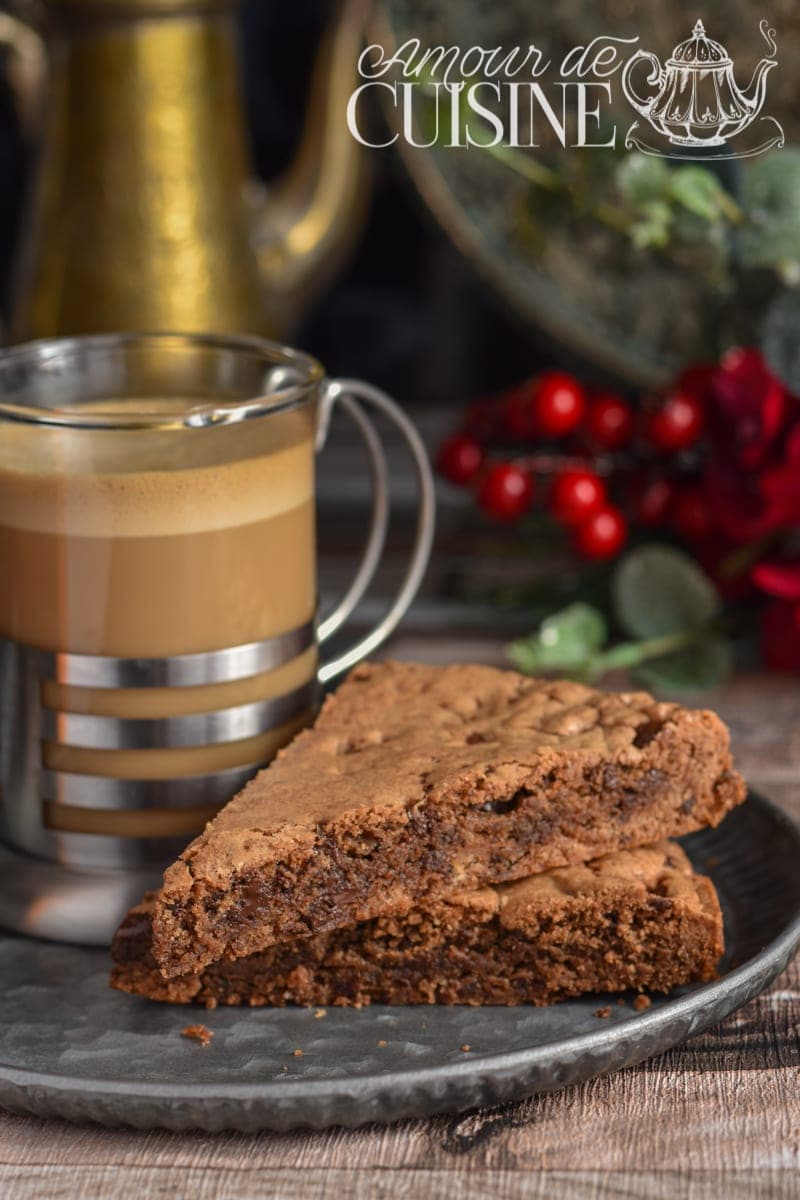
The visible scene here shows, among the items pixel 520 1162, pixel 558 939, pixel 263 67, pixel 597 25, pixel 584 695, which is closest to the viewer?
→ pixel 520 1162

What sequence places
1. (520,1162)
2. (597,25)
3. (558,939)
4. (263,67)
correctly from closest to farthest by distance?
(520,1162), (558,939), (597,25), (263,67)

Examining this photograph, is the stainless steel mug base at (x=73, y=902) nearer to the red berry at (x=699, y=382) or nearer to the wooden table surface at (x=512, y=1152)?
the wooden table surface at (x=512, y=1152)

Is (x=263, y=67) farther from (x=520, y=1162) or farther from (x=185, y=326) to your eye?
(x=520, y=1162)

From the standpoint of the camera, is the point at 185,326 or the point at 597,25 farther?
the point at 597,25

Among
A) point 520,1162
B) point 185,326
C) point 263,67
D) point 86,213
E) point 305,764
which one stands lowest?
point 520,1162

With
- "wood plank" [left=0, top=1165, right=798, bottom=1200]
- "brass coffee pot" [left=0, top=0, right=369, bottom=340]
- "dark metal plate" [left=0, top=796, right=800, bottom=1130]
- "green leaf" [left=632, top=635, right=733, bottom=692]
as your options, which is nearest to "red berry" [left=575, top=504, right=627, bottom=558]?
"green leaf" [left=632, top=635, right=733, bottom=692]

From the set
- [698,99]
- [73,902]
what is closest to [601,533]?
[698,99]

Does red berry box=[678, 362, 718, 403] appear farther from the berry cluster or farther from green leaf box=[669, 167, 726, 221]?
green leaf box=[669, 167, 726, 221]

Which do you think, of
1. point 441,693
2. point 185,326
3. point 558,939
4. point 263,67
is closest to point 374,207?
point 263,67

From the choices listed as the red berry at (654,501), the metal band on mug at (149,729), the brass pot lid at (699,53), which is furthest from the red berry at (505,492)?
the metal band on mug at (149,729)
